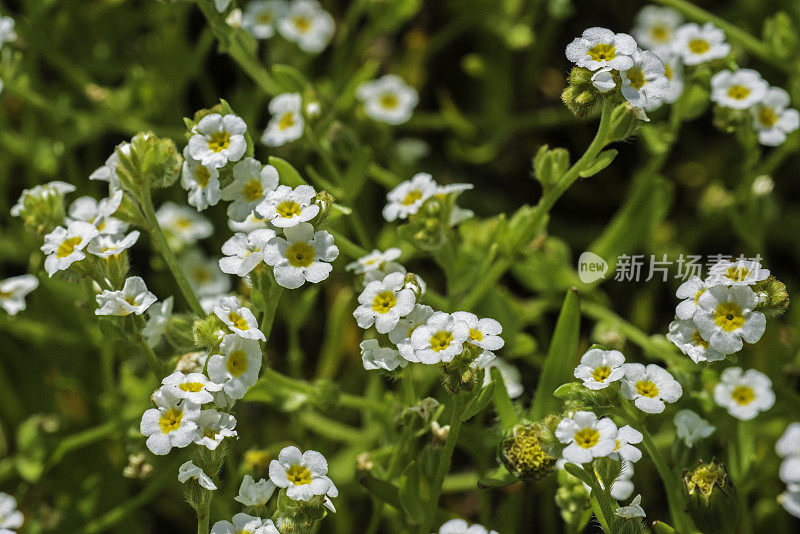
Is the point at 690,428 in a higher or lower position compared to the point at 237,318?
lower

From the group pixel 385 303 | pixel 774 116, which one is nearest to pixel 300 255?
pixel 385 303

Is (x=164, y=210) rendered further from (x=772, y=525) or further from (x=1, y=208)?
(x=772, y=525)

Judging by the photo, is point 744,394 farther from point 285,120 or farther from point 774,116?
point 285,120

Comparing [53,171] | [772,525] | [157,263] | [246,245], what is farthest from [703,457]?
[53,171]

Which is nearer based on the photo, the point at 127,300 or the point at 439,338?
the point at 439,338

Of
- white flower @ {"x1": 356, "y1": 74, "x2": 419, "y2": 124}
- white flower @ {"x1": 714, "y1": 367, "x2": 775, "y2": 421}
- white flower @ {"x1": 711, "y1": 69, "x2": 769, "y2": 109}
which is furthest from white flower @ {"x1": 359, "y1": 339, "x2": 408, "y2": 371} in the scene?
white flower @ {"x1": 356, "y1": 74, "x2": 419, "y2": 124}

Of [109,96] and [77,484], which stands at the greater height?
[109,96]
